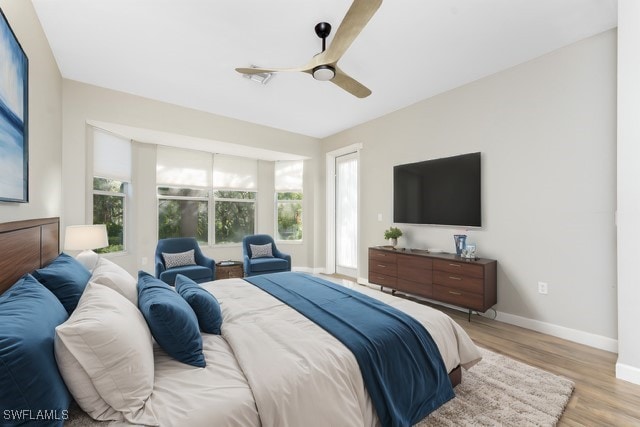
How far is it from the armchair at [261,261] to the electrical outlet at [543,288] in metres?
3.34

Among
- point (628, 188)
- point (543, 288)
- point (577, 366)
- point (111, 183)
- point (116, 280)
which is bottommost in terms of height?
point (577, 366)

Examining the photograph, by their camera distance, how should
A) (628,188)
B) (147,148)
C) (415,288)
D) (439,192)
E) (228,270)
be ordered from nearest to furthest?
(628,188) → (415,288) → (439,192) → (228,270) → (147,148)

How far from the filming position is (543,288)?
2.98 m

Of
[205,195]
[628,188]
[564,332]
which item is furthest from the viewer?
[205,195]

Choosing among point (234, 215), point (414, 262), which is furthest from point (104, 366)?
point (234, 215)

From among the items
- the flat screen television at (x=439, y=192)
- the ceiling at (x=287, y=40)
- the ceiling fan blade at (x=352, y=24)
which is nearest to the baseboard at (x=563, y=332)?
the flat screen television at (x=439, y=192)

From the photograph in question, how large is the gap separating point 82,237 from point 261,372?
2.78 meters

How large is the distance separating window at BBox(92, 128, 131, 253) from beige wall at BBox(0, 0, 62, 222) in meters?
0.86

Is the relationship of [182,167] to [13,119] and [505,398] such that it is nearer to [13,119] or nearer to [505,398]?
[13,119]

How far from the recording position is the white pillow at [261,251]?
188 inches

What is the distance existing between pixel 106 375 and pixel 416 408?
1.50m

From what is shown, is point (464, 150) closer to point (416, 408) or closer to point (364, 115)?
point (364, 115)

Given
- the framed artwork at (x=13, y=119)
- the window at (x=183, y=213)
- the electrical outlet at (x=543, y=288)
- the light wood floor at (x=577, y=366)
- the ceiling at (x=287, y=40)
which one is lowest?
the light wood floor at (x=577, y=366)

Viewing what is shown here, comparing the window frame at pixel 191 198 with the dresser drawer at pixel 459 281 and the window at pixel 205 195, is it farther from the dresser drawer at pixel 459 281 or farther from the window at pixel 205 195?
the dresser drawer at pixel 459 281
